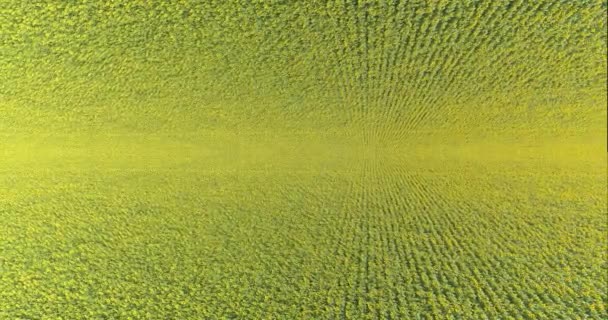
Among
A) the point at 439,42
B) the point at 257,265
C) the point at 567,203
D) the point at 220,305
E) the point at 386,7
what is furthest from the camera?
the point at 567,203

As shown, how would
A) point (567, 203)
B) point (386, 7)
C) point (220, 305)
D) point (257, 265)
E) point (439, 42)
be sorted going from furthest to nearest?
point (567, 203), point (439, 42), point (386, 7), point (257, 265), point (220, 305)

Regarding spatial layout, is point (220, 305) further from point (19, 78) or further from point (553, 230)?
point (553, 230)

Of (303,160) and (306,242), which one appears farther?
(303,160)

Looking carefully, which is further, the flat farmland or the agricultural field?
the agricultural field

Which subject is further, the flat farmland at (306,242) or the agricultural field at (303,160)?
the agricultural field at (303,160)

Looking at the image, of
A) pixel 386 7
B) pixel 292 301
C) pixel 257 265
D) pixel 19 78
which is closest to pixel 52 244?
pixel 19 78

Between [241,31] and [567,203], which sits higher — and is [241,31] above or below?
above

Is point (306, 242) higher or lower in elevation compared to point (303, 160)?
lower

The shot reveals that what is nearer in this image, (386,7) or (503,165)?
(386,7)
